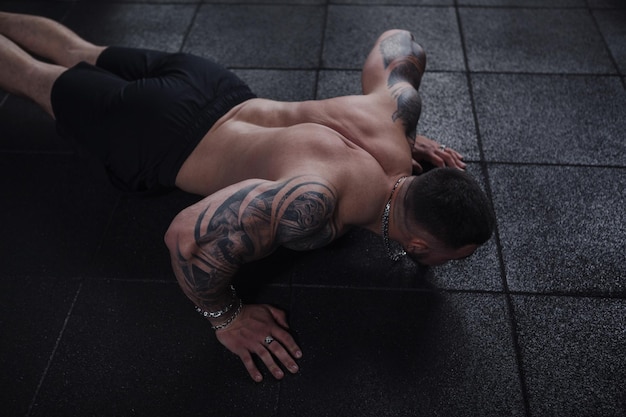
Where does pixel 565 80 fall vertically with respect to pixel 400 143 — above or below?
below

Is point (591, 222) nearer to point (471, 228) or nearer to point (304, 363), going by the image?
point (471, 228)

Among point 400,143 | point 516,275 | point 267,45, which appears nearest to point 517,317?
point 516,275

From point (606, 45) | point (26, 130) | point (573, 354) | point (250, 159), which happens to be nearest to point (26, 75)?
point (26, 130)

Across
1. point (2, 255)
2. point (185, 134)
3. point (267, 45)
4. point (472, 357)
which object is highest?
point (185, 134)

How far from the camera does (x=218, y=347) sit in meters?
1.76

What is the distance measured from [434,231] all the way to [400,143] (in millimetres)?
391

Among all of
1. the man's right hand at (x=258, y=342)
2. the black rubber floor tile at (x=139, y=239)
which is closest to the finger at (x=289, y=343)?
the man's right hand at (x=258, y=342)

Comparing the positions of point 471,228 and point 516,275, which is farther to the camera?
point 516,275

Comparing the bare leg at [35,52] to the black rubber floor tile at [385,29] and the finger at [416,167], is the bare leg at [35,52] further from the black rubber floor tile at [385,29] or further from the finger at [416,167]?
the finger at [416,167]

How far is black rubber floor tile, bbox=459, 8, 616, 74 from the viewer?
8.67 ft

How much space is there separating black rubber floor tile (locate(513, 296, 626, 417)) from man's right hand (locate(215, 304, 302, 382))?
812mm

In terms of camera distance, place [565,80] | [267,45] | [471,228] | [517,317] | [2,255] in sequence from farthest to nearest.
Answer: [267,45], [565,80], [2,255], [517,317], [471,228]

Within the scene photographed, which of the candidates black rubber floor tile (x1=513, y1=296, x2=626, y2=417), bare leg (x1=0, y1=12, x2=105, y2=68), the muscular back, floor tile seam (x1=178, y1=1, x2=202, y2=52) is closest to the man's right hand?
the muscular back

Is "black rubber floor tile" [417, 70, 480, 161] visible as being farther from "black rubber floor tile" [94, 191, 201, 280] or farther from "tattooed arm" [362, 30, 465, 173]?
"black rubber floor tile" [94, 191, 201, 280]
